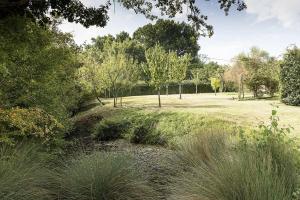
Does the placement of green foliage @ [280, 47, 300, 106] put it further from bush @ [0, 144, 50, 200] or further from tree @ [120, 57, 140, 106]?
bush @ [0, 144, 50, 200]

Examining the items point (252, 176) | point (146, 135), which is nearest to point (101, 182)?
point (252, 176)

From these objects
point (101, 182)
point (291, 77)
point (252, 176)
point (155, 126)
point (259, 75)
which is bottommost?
point (155, 126)

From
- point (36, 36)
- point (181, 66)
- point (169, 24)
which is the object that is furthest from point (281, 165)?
point (169, 24)

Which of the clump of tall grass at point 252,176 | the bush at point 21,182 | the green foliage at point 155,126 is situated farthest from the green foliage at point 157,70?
the bush at point 21,182

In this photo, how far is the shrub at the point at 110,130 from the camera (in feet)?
63.7

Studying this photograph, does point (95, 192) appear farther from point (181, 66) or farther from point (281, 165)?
point (181, 66)

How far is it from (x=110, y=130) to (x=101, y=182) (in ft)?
43.5

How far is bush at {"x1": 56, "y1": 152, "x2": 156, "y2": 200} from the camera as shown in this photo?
641 centimetres

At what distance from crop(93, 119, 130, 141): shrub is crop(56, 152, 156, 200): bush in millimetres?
12482

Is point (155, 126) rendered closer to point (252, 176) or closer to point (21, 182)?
point (21, 182)

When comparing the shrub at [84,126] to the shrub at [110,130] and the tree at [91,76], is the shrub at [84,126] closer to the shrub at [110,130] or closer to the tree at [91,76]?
the shrub at [110,130]

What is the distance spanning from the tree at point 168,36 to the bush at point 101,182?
65.7 metres

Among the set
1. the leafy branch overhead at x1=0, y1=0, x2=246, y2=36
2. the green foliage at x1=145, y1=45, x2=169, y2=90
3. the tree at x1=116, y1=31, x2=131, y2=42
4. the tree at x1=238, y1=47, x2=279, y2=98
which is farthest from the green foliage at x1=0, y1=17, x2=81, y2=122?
the tree at x1=116, y1=31, x2=131, y2=42

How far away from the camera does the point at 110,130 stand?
64.6 feet
